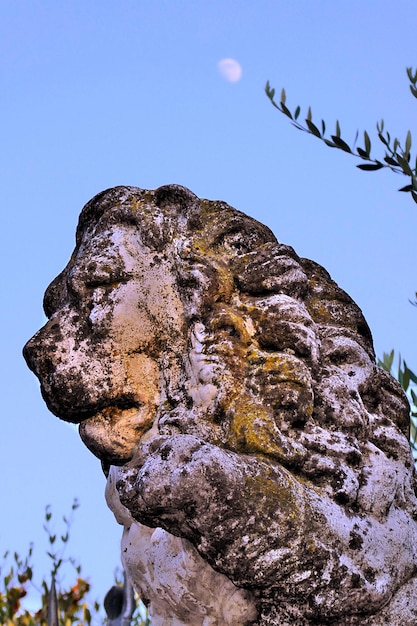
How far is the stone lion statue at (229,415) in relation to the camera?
2199 millimetres

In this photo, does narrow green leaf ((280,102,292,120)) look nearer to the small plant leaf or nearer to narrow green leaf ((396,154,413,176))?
the small plant leaf

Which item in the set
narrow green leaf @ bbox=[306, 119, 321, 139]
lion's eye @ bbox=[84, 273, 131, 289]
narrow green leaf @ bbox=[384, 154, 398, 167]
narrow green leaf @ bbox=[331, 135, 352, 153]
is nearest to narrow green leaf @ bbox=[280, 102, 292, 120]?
narrow green leaf @ bbox=[306, 119, 321, 139]

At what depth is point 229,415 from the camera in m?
2.41

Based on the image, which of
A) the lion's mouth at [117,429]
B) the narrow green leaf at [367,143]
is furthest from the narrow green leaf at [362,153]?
the lion's mouth at [117,429]

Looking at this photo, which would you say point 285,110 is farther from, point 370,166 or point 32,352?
point 32,352

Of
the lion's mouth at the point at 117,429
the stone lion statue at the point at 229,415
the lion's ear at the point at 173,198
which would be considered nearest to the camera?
the stone lion statue at the point at 229,415

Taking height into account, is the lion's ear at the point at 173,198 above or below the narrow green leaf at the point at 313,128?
below

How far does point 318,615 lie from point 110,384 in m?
0.80

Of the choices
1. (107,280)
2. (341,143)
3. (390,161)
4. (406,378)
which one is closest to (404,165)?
(390,161)

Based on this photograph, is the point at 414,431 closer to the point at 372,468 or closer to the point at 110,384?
the point at 372,468

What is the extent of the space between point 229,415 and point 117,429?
36 centimetres

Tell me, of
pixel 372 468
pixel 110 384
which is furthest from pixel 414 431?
pixel 110 384

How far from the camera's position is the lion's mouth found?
2605 millimetres

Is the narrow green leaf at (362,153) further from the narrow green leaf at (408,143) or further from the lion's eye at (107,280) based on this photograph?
the lion's eye at (107,280)
